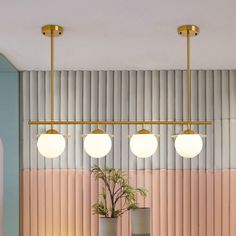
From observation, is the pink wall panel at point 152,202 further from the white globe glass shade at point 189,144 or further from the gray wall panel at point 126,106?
the white globe glass shade at point 189,144

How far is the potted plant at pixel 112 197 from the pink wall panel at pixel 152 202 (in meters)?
0.14

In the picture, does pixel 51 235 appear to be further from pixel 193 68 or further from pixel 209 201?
pixel 193 68

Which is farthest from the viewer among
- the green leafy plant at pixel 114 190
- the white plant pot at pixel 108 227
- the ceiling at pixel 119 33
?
the green leafy plant at pixel 114 190

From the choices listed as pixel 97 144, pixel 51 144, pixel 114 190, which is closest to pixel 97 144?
pixel 97 144

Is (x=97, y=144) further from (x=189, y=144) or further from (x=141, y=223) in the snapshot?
(x=141, y=223)

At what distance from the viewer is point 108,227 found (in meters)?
3.26

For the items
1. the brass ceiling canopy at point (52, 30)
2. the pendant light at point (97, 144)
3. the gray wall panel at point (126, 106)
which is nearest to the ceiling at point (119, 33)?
the brass ceiling canopy at point (52, 30)

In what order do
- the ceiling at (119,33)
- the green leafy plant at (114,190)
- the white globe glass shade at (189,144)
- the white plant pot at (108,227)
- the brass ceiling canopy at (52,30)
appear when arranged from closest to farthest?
the ceiling at (119,33) < the brass ceiling canopy at (52,30) < the white globe glass shade at (189,144) < the white plant pot at (108,227) < the green leafy plant at (114,190)

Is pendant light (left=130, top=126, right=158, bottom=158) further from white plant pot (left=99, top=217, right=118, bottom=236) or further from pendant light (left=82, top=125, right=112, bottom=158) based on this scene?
white plant pot (left=99, top=217, right=118, bottom=236)

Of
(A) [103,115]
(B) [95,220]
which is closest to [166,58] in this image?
(A) [103,115]

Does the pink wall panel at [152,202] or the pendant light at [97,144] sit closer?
the pendant light at [97,144]

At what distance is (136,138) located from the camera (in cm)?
291

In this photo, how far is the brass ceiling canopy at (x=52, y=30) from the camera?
106 inches

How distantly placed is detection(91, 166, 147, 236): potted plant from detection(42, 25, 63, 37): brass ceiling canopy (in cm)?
137
